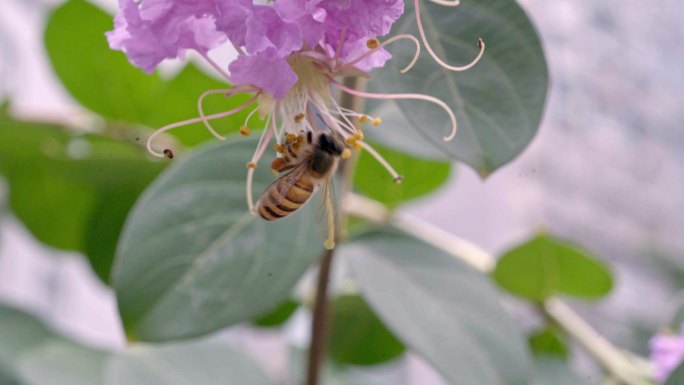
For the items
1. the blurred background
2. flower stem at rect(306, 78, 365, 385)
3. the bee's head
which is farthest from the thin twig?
the blurred background

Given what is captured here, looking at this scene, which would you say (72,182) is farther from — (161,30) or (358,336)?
(161,30)

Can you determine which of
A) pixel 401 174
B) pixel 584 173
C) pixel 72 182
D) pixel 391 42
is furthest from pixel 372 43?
pixel 584 173

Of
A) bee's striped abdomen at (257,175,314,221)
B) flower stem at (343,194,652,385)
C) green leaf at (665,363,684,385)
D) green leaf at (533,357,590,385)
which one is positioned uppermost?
bee's striped abdomen at (257,175,314,221)

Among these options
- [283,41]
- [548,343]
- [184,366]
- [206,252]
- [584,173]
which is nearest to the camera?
[283,41]

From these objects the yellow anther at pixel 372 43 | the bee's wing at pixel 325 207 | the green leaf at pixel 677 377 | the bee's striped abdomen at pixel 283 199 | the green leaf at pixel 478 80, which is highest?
the yellow anther at pixel 372 43

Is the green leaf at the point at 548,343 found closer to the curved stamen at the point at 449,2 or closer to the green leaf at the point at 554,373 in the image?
the green leaf at the point at 554,373

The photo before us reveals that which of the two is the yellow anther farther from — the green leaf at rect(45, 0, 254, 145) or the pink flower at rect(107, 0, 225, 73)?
the green leaf at rect(45, 0, 254, 145)

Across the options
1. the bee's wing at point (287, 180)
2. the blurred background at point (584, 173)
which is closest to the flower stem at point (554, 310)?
the bee's wing at point (287, 180)
